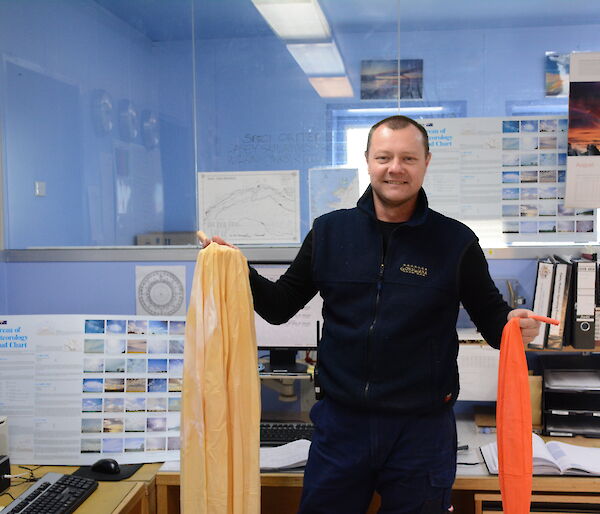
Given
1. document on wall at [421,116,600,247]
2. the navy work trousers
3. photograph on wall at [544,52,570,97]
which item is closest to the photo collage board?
document on wall at [421,116,600,247]

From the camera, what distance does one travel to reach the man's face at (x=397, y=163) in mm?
1613

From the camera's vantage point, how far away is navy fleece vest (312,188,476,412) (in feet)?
5.18

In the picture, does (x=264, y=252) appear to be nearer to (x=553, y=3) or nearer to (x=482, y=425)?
(x=482, y=425)

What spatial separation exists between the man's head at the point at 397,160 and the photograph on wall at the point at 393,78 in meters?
0.77

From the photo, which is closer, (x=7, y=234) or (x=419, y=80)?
(x=419, y=80)

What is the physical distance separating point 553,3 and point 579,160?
596 mm

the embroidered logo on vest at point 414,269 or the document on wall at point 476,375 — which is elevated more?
the embroidered logo on vest at point 414,269

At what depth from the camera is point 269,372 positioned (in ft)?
7.45

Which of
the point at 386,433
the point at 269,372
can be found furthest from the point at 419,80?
the point at 386,433

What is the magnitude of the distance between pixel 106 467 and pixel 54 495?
219 mm

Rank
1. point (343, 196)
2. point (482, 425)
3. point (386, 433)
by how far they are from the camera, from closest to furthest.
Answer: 1. point (386, 433)
2. point (482, 425)
3. point (343, 196)

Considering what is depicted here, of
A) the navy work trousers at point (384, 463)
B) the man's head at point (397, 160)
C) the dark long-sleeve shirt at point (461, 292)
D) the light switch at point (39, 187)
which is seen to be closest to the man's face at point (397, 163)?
the man's head at point (397, 160)

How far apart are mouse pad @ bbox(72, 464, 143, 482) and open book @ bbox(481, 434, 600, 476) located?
110 cm

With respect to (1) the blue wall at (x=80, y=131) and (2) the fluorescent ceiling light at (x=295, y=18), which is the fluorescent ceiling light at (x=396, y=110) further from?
(1) the blue wall at (x=80, y=131)
